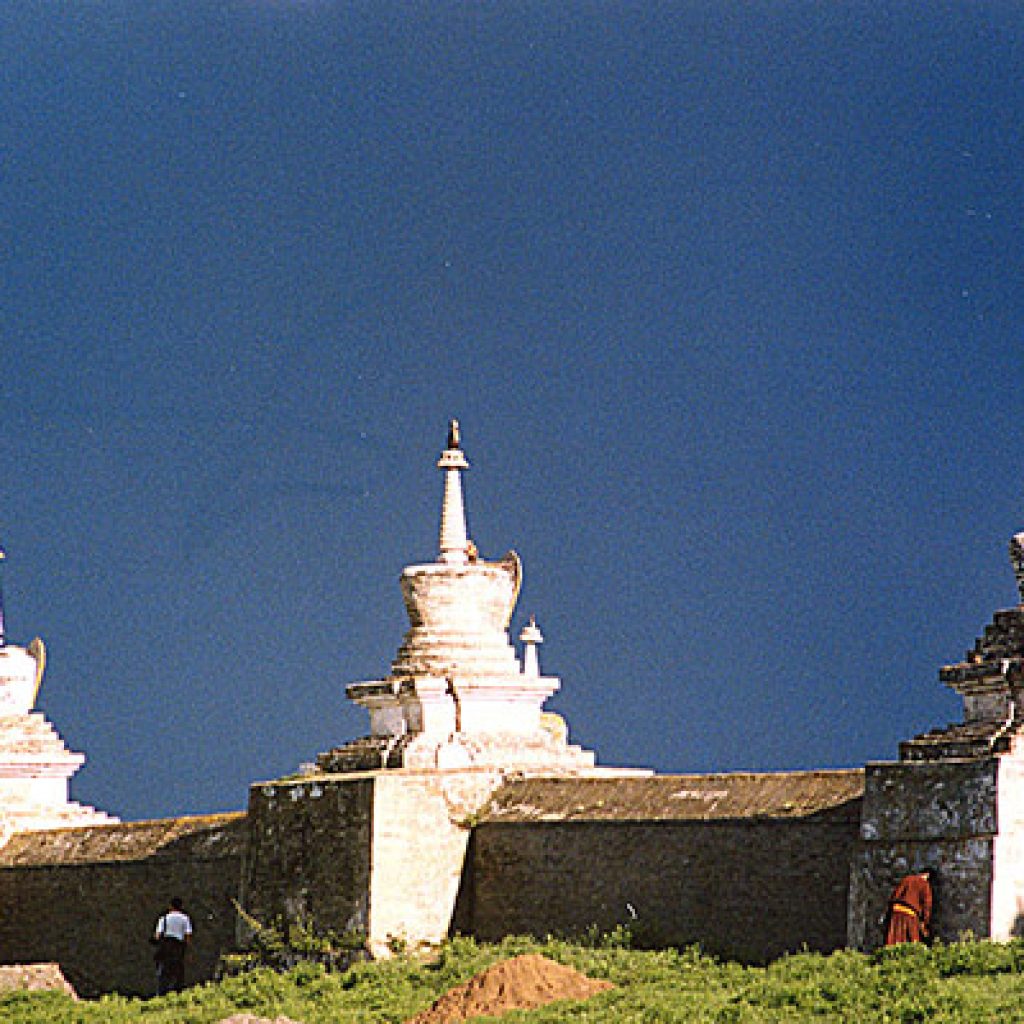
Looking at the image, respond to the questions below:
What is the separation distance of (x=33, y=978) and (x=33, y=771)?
8.11 meters

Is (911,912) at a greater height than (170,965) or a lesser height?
lesser

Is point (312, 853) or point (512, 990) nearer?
point (512, 990)

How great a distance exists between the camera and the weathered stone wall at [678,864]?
27.5 meters

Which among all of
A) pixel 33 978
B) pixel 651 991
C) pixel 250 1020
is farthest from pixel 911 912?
pixel 33 978

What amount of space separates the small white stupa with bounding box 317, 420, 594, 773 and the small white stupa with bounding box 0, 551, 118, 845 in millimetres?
7032

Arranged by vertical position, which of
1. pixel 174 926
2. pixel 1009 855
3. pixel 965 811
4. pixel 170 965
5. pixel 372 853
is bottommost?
pixel 170 965

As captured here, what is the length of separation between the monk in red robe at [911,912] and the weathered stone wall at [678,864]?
70.3 inches

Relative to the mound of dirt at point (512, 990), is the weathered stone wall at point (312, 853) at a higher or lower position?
higher

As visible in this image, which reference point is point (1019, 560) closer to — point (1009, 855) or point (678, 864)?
point (1009, 855)

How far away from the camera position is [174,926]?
32.8 meters

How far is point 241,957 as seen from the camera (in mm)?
31516

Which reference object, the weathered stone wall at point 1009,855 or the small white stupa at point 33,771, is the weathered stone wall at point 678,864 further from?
the small white stupa at point 33,771

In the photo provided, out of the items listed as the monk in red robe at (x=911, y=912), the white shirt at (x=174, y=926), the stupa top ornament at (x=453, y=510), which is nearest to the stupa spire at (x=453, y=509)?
the stupa top ornament at (x=453, y=510)

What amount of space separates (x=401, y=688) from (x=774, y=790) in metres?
7.70
